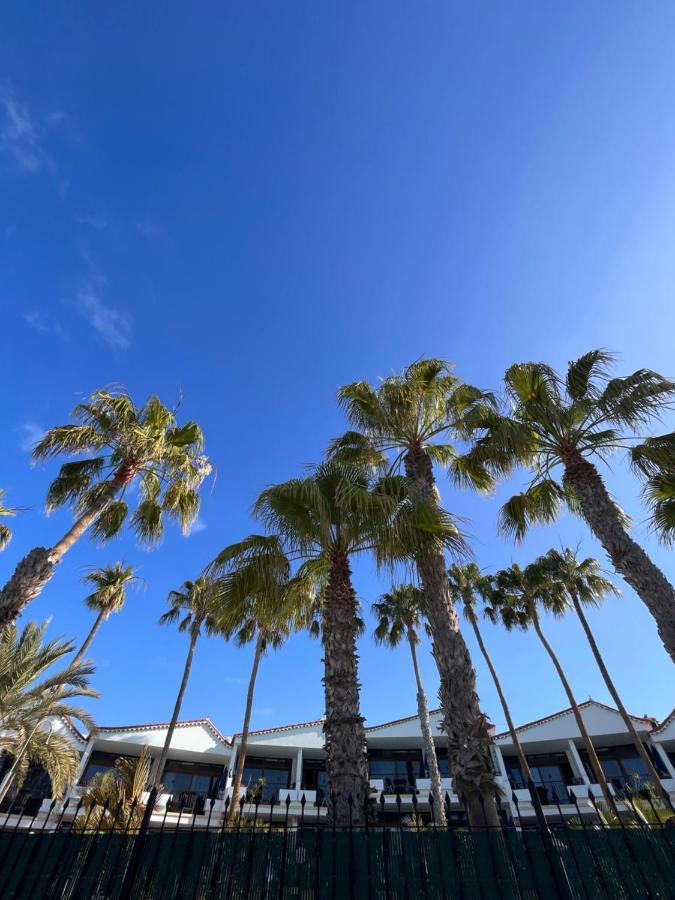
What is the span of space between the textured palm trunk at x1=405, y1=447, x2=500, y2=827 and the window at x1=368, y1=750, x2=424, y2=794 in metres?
27.5

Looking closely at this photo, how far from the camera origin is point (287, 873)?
4.66 m

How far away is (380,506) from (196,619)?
1995 centimetres

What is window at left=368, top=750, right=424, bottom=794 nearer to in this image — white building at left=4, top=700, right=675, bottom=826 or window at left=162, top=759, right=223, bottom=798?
white building at left=4, top=700, right=675, bottom=826

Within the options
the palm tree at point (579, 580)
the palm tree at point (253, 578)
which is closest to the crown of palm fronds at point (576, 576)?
the palm tree at point (579, 580)

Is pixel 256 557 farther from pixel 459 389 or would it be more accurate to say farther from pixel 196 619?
pixel 196 619

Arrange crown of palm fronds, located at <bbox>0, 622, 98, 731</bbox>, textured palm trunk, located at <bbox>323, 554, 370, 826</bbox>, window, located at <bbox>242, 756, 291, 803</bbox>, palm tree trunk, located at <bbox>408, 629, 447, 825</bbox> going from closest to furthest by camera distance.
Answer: textured palm trunk, located at <bbox>323, 554, 370, 826</bbox> < crown of palm fronds, located at <bbox>0, 622, 98, 731</bbox> < palm tree trunk, located at <bbox>408, 629, 447, 825</bbox> < window, located at <bbox>242, 756, 291, 803</bbox>

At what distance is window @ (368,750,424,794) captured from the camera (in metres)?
29.4

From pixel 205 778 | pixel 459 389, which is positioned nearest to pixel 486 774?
pixel 459 389

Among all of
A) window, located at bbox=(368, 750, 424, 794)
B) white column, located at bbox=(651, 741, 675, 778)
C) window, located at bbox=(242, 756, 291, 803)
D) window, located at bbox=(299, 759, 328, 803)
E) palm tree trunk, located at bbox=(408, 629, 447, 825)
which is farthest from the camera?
window, located at bbox=(299, 759, 328, 803)

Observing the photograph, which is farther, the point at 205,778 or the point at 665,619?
the point at 205,778

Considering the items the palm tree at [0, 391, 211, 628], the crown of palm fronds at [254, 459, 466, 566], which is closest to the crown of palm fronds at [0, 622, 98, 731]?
the palm tree at [0, 391, 211, 628]

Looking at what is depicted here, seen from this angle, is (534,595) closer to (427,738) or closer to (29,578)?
(427,738)

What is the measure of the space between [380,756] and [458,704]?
2884 cm

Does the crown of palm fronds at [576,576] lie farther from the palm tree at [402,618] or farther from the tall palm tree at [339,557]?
the tall palm tree at [339,557]
